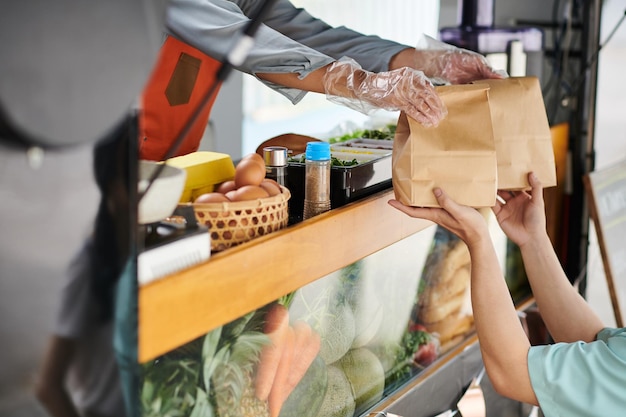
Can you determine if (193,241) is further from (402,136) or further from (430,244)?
(430,244)

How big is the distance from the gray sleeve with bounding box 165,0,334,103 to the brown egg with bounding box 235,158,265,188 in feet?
0.78

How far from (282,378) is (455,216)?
0.45m

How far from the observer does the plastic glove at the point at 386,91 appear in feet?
4.64

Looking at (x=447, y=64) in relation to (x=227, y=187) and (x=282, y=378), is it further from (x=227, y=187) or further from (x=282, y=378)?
(x=282, y=378)

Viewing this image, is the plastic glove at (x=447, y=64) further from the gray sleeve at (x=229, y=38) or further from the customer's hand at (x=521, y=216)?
the gray sleeve at (x=229, y=38)

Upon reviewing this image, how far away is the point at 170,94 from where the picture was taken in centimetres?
181

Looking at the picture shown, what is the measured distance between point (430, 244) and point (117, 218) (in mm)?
1268

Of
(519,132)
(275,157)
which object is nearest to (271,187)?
(275,157)

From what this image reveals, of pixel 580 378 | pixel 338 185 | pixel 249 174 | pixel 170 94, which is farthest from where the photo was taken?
pixel 170 94

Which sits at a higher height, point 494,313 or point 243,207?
point 243,207

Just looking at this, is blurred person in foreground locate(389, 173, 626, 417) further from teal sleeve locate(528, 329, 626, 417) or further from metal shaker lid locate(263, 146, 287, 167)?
metal shaker lid locate(263, 146, 287, 167)

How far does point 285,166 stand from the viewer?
4.98 feet

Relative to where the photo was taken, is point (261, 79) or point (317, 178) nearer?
point (317, 178)

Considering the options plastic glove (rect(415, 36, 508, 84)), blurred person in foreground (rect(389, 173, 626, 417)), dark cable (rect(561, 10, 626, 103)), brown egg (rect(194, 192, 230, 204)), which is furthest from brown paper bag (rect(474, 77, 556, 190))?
dark cable (rect(561, 10, 626, 103))
